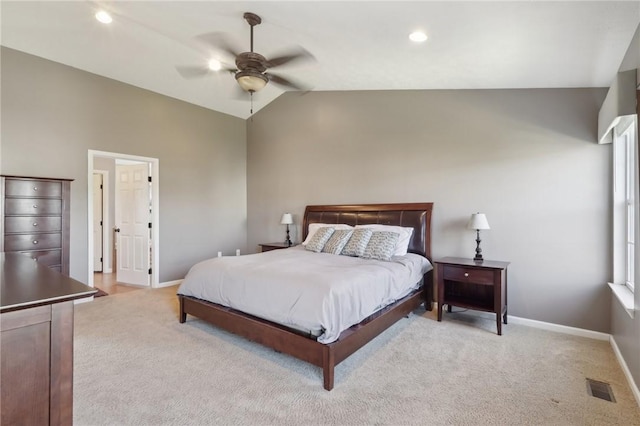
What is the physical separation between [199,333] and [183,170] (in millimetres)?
3286

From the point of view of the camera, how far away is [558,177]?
3453mm

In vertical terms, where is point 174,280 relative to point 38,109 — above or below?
below

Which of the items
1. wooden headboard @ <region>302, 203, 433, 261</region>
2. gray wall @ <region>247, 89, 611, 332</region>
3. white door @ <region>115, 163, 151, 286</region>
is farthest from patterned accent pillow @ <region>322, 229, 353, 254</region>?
white door @ <region>115, 163, 151, 286</region>

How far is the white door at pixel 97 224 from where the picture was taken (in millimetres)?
6629

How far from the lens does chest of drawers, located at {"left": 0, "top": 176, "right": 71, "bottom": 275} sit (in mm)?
3621

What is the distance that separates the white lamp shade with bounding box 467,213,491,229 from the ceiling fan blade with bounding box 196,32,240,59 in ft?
10.8

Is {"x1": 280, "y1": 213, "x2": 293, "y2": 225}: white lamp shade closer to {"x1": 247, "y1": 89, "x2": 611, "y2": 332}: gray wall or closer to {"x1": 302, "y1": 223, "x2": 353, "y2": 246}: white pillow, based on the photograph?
{"x1": 302, "y1": 223, "x2": 353, "y2": 246}: white pillow

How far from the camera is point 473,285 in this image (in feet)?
12.8

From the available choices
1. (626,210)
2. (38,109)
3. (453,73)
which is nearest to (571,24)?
(453,73)

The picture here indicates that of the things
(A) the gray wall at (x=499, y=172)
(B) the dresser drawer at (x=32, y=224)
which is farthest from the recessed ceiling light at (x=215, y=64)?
(B) the dresser drawer at (x=32, y=224)

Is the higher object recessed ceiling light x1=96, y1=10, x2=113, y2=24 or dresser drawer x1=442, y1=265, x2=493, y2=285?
recessed ceiling light x1=96, y1=10, x2=113, y2=24

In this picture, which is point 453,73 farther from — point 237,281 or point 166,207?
point 166,207

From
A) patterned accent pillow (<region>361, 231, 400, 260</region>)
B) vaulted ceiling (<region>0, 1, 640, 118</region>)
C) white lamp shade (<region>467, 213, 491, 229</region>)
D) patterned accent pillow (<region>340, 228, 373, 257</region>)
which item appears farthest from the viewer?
patterned accent pillow (<region>340, 228, 373, 257</region>)

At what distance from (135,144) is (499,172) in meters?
5.23
